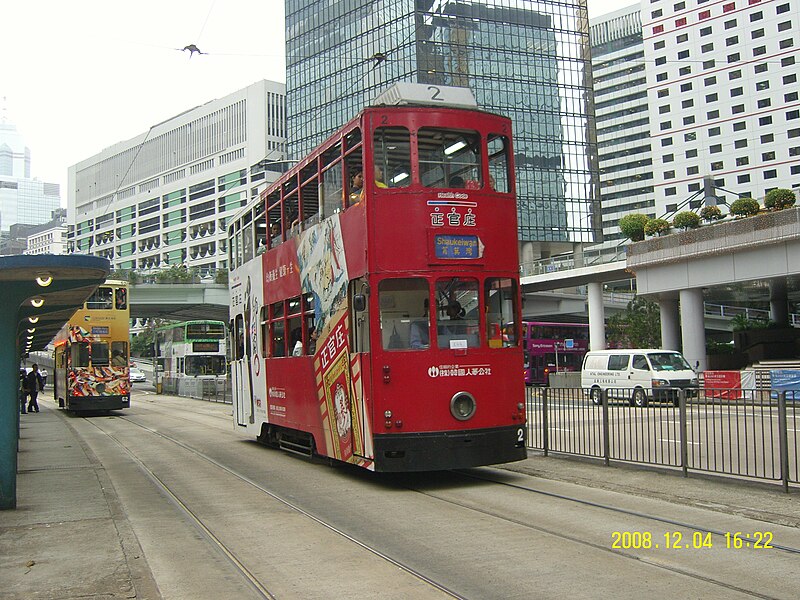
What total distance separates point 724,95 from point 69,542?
99.1 meters

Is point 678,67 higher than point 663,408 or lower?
higher

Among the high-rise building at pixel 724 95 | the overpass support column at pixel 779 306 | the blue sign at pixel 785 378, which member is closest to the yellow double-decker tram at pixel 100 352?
the blue sign at pixel 785 378

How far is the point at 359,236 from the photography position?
10.8 meters

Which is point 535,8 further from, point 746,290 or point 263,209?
point 263,209

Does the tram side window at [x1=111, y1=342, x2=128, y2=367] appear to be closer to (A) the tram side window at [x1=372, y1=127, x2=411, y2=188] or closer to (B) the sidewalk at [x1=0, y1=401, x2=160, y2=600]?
(B) the sidewalk at [x1=0, y1=401, x2=160, y2=600]

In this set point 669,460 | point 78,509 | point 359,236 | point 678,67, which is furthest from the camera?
point 678,67

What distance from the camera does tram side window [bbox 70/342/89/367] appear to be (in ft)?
94.8

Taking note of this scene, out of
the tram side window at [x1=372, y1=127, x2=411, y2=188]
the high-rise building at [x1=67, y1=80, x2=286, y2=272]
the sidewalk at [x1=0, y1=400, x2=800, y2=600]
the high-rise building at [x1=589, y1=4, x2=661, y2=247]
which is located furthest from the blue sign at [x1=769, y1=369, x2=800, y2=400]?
the high-rise building at [x1=589, y1=4, x2=661, y2=247]

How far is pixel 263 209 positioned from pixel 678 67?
94036mm

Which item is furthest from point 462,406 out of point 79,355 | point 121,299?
point 79,355

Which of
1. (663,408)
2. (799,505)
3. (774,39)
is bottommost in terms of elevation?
(799,505)

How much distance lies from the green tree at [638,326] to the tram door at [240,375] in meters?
36.9

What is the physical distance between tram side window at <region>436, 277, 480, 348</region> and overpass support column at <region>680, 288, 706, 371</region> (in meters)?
26.4

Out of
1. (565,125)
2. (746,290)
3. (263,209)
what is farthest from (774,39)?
(263,209)
